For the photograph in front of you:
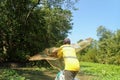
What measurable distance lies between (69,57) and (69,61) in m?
0.13

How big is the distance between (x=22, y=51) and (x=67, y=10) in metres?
6.67

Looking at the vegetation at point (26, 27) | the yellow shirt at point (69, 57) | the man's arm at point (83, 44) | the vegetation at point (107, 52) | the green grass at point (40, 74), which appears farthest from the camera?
the vegetation at point (107, 52)

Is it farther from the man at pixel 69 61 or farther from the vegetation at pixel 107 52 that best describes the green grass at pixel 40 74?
the vegetation at pixel 107 52

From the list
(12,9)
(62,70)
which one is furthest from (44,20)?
(62,70)

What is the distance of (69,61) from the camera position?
28.1 ft

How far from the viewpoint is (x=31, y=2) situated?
3209 centimetres

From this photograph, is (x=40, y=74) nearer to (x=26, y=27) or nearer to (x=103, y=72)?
(x=103, y=72)

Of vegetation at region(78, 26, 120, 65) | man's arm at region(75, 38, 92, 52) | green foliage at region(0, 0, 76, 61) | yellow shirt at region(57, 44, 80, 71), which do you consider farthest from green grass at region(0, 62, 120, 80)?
vegetation at region(78, 26, 120, 65)

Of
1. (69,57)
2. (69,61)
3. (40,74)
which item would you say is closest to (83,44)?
(69,57)

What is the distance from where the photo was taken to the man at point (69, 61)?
8.52 metres

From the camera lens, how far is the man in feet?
27.9

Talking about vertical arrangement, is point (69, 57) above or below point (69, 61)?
above

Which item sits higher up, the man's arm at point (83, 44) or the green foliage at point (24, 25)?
the green foliage at point (24, 25)

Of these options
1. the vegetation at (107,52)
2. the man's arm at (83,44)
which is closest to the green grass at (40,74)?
the man's arm at (83,44)
